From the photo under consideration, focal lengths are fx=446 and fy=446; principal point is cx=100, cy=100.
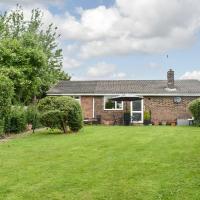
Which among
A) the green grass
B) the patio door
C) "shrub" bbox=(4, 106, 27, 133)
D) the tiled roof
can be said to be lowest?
the green grass

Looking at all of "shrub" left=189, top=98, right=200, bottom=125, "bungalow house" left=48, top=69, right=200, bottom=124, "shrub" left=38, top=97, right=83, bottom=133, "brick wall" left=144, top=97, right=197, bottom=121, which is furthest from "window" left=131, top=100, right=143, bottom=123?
"shrub" left=38, top=97, right=83, bottom=133

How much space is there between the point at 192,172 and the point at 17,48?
19669 mm

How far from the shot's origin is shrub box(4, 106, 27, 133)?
2372 cm

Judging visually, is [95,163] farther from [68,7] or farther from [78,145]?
[68,7]

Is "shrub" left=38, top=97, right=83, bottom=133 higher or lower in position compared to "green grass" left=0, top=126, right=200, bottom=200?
higher

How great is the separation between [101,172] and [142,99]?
25571 mm

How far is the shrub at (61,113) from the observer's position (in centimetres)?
2327

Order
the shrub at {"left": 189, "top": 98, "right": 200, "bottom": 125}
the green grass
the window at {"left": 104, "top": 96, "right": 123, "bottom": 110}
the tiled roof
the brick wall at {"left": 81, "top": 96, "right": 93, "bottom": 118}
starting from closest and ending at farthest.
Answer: the green grass, the shrub at {"left": 189, "top": 98, "right": 200, "bottom": 125}, the tiled roof, the window at {"left": 104, "top": 96, "right": 123, "bottom": 110}, the brick wall at {"left": 81, "top": 96, "right": 93, "bottom": 118}

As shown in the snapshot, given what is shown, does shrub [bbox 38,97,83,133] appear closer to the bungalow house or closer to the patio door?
the bungalow house

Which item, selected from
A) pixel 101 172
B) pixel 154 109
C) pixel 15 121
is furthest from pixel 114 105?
pixel 101 172

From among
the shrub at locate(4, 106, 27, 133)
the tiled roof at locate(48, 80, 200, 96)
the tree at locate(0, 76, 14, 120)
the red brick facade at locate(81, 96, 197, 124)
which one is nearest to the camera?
the tree at locate(0, 76, 14, 120)

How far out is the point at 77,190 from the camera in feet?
29.3

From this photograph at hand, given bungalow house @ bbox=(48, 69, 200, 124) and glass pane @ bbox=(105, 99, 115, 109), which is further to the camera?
glass pane @ bbox=(105, 99, 115, 109)

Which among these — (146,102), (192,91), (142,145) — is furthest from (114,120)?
(142,145)
